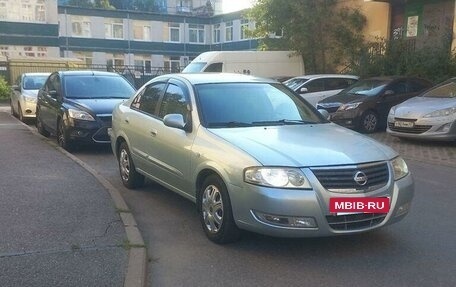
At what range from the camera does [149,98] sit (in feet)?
22.1

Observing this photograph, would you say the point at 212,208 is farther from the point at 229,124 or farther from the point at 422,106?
the point at 422,106

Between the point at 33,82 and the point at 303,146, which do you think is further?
the point at 33,82

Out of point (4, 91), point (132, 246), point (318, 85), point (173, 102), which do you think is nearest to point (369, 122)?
point (318, 85)

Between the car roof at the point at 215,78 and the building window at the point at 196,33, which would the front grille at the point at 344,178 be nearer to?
the car roof at the point at 215,78

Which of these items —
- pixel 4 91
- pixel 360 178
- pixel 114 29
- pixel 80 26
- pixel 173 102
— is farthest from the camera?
pixel 114 29

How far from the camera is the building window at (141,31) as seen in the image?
5269cm

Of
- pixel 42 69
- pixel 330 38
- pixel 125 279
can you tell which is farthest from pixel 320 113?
pixel 42 69

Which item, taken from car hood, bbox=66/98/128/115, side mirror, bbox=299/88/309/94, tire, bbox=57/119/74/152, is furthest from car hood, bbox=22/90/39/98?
side mirror, bbox=299/88/309/94

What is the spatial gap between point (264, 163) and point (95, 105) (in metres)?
6.26

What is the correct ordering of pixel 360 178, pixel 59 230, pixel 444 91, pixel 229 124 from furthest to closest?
pixel 444 91 → pixel 229 124 → pixel 59 230 → pixel 360 178

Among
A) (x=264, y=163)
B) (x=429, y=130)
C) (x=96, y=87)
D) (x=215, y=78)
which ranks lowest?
(x=429, y=130)

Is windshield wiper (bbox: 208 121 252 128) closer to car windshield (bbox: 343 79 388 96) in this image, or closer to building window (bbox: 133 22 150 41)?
car windshield (bbox: 343 79 388 96)

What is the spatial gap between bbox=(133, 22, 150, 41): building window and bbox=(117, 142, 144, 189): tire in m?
47.3

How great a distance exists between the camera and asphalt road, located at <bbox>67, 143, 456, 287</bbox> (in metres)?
4.13
